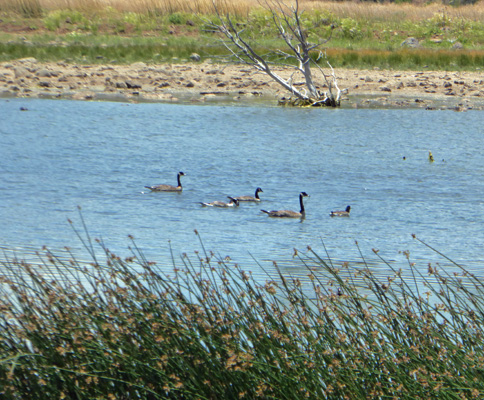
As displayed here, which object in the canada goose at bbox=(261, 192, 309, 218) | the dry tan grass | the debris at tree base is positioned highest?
the dry tan grass

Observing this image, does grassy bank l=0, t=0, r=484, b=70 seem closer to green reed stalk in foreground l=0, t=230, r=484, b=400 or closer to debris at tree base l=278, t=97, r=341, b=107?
debris at tree base l=278, t=97, r=341, b=107

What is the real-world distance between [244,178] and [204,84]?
11931 mm

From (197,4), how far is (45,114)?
1825 centimetres

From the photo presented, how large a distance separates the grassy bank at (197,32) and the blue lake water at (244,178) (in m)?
6.61

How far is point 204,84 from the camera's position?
24391 mm

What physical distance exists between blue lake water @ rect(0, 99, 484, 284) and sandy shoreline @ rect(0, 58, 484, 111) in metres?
1.54

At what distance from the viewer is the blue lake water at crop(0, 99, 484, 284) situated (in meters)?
8.90

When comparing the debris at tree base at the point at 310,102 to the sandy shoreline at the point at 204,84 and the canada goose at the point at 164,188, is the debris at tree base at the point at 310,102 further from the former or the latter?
the canada goose at the point at 164,188

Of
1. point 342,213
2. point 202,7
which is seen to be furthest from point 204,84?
point 342,213

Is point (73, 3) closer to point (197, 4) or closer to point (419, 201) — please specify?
point (197, 4)

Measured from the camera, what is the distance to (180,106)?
21141 mm

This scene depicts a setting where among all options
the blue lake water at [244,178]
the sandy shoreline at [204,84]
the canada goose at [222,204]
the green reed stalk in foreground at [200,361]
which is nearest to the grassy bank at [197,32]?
the sandy shoreline at [204,84]

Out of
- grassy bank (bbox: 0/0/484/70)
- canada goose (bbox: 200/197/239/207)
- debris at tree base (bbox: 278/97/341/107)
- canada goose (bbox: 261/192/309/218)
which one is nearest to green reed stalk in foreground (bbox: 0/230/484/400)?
canada goose (bbox: 261/192/309/218)

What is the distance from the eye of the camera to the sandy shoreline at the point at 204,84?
73.9ft
